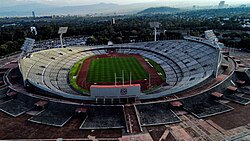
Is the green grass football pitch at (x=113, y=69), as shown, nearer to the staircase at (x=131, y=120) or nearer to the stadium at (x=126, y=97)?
the stadium at (x=126, y=97)

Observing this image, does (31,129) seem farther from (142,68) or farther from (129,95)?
(142,68)

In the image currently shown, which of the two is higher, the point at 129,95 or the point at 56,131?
the point at 129,95

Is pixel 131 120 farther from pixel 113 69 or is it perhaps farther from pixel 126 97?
pixel 113 69

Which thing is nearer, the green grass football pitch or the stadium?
the stadium

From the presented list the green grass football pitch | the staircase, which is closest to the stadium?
the staircase

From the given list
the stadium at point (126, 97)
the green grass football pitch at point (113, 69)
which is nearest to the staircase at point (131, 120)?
the stadium at point (126, 97)

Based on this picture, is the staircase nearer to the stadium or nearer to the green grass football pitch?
the stadium

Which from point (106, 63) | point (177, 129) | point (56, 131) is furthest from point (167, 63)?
point (56, 131)
